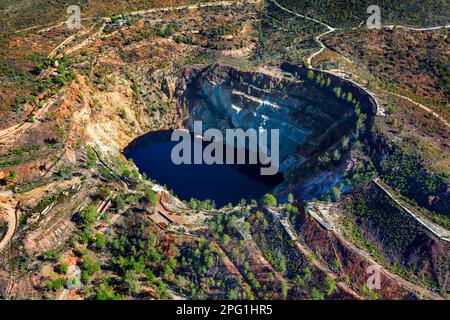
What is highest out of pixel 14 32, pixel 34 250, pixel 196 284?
pixel 14 32

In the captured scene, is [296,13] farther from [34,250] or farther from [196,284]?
[34,250]

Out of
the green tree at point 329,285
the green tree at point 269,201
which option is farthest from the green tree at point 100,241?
the green tree at point 329,285

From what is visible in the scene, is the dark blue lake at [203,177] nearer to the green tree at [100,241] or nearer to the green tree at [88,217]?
the green tree at [88,217]

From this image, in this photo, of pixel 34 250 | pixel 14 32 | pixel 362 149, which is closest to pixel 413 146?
pixel 362 149

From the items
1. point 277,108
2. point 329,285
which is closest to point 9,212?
point 329,285

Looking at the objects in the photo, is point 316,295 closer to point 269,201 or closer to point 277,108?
point 269,201

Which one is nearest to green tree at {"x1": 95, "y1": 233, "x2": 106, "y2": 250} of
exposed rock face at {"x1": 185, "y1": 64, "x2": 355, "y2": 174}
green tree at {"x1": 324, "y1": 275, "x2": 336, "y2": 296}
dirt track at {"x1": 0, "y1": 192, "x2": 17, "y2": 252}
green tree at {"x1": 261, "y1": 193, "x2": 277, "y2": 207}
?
dirt track at {"x1": 0, "y1": 192, "x2": 17, "y2": 252}

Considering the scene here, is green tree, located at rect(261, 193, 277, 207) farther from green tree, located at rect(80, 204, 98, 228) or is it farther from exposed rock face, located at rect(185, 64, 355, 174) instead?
green tree, located at rect(80, 204, 98, 228)
